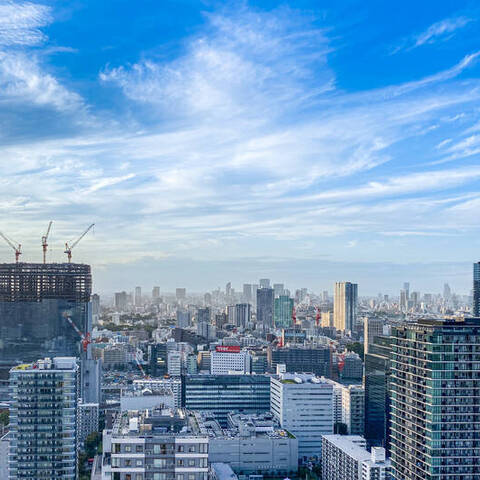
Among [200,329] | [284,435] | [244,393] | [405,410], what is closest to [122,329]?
[200,329]

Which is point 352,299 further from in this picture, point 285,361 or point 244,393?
point 244,393

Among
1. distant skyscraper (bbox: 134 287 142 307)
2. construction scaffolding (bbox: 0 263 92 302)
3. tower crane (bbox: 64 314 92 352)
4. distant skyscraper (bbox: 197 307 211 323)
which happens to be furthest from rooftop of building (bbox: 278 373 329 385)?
distant skyscraper (bbox: 134 287 142 307)

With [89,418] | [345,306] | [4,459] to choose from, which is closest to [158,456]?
[4,459]

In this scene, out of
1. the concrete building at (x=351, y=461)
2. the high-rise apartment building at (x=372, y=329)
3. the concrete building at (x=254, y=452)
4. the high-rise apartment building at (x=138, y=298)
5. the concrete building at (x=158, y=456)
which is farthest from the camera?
the high-rise apartment building at (x=138, y=298)

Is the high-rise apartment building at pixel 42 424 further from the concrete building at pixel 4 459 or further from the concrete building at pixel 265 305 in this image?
the concrete building at pixel 265 305

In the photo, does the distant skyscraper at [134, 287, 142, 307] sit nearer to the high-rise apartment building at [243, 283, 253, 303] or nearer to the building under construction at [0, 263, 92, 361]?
the high-rise apartment building at [243, 283, 253, 303]

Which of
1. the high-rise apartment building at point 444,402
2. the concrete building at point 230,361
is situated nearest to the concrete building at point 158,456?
the high-rise apartment building at point 444,402
